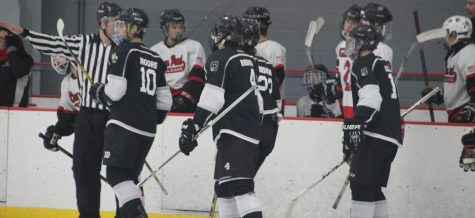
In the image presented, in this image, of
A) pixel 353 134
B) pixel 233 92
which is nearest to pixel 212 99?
pixel 233 92

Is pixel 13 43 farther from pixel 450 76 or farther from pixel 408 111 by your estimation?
pixel 450 76

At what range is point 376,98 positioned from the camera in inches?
229

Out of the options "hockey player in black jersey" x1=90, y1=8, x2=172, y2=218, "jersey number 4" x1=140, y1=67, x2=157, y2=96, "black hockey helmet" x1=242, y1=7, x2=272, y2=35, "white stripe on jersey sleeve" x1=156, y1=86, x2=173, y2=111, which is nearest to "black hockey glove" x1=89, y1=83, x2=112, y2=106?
"hockey player in black jersey" x1=90, y1=8, x2=172, y2=218

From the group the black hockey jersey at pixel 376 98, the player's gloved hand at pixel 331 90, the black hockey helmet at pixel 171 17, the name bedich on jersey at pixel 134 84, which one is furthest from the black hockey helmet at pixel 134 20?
the player's gloved hand at pixel 331 90

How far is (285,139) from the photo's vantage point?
6.90 meters

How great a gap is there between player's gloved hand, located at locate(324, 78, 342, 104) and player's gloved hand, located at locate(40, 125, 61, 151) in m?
1.93

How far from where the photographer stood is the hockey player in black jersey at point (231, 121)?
5605 mm

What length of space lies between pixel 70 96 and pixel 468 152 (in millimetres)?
2379

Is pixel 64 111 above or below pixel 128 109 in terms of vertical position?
below

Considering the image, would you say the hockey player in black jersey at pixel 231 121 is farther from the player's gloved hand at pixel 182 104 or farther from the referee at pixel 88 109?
the player's gloved hand at pixel 182 104

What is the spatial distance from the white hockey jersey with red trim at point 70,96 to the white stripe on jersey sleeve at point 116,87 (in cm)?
103

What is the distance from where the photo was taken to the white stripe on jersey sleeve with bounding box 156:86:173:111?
5.98 m

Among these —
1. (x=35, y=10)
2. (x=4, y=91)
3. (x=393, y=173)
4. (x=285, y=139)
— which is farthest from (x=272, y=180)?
(x=35, y=10)

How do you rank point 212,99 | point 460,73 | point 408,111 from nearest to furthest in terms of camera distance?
1. point 212,99
2. point 408,111
3. point 460,73
